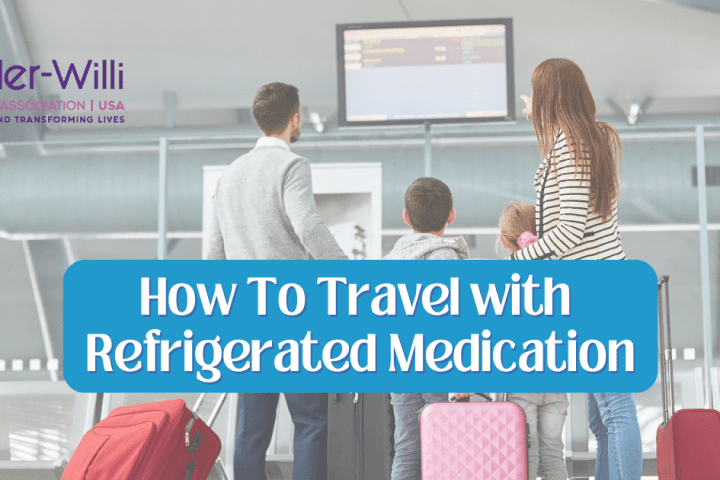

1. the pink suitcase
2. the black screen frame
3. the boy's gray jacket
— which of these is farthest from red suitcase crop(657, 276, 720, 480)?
the black screen frame

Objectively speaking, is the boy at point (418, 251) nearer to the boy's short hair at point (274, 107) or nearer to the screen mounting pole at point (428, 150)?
the boy's short hair at point (274, 107)

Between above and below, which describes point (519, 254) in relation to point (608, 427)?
above

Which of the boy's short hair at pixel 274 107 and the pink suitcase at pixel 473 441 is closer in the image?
the pink suitcase at pixel 473 441

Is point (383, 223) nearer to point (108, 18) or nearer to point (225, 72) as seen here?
point (225, 72)

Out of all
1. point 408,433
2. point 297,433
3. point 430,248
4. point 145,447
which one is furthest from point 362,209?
point 145,447

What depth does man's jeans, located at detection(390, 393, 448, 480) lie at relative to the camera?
213 centimetres

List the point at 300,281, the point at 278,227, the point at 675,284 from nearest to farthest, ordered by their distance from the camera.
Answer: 1. the point at 300,281
2. the point at 278,227
3. the point at 675,284

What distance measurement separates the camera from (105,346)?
73.7 inches

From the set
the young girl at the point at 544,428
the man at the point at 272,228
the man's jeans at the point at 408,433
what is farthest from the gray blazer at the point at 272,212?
the young girl at the point at 544,428

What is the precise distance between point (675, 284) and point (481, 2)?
2.35 m

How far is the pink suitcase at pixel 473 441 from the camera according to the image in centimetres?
201

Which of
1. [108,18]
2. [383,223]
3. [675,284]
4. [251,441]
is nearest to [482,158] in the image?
[383,223]

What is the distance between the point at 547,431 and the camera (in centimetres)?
221

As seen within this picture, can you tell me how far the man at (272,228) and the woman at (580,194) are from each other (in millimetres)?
586
